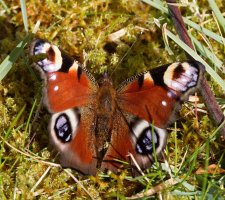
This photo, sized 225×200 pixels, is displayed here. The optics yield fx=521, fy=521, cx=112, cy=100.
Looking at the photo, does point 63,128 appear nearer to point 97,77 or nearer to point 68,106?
point 68,106

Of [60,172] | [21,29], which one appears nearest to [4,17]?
[21,29]

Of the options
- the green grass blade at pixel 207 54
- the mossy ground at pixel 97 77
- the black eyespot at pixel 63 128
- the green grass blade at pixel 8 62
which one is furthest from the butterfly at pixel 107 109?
the green grass blade at pixel 207 54

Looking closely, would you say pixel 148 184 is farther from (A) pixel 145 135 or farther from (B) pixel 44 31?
(B) pixel 44 31

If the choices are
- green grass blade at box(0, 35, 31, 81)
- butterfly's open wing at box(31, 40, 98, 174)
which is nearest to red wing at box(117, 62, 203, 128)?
butterfly's open wing at box(31, 40, 98, 174)

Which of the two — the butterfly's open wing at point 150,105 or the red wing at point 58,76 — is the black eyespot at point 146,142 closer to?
the butterfly's open wing at point 150,105

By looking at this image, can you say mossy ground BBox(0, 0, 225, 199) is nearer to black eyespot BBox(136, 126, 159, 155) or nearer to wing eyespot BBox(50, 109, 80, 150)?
black eyespot BBox(136, 126, 159, 155)

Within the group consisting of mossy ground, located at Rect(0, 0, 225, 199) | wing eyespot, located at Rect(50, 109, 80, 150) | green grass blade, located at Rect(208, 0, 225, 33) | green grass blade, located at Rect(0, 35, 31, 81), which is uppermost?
green grass blade, located at Rect(0, 35, 31, 81)

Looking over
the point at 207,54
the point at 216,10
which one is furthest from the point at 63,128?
the point at 216,10
